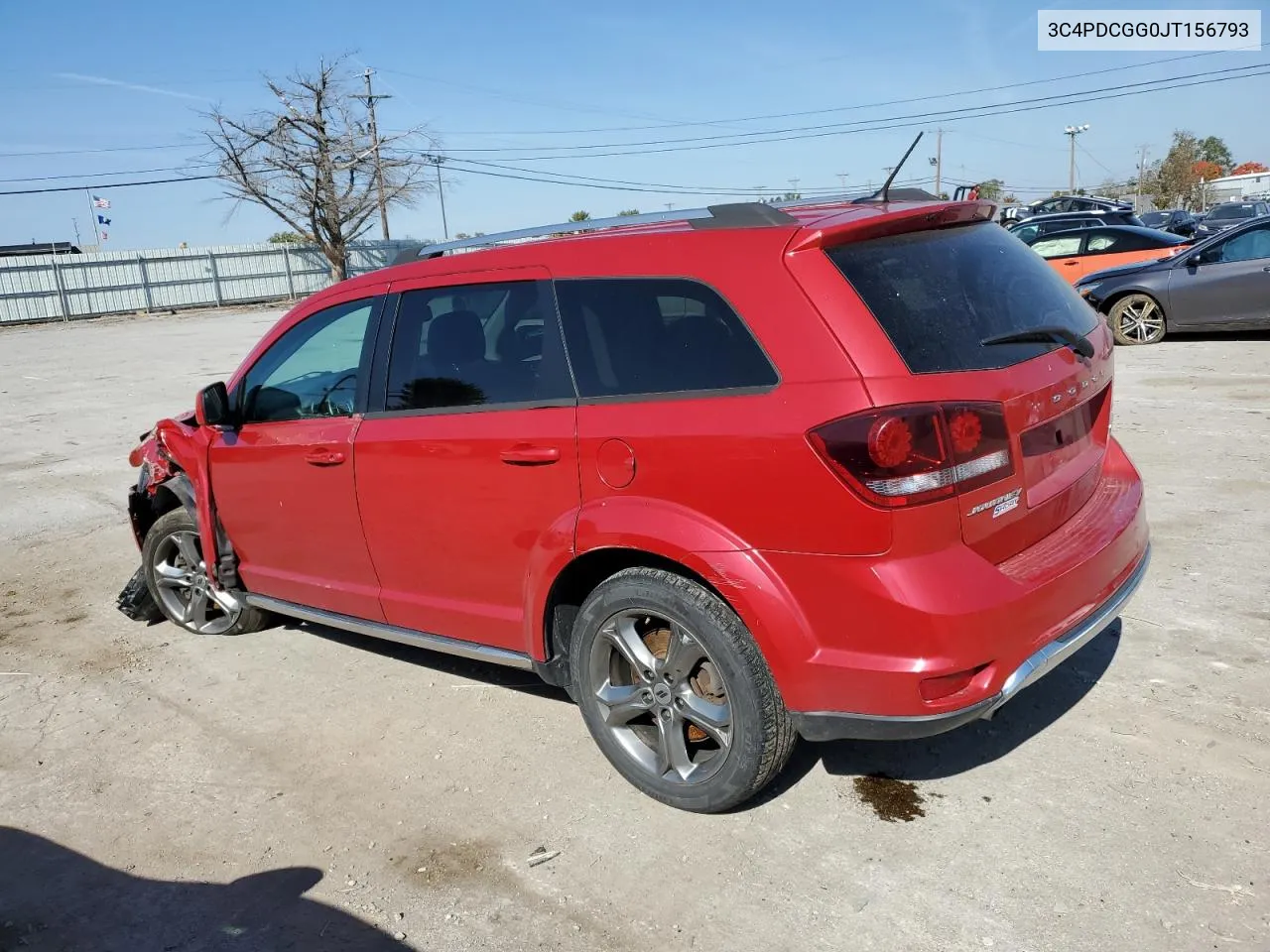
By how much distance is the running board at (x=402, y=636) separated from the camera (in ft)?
12.2

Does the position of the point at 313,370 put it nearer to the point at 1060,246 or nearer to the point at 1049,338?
the point at 1049,338

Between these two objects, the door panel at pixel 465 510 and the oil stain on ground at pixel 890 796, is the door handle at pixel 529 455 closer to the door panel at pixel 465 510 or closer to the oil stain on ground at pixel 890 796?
the door panel at pixel 465 510

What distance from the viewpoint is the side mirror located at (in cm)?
452

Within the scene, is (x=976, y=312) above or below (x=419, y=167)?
below

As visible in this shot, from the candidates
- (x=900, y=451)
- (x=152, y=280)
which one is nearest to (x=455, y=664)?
(x=900, y=451)

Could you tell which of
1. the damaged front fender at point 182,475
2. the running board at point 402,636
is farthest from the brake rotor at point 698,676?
the damaged front fender at point 182,475

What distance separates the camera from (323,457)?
4.07m

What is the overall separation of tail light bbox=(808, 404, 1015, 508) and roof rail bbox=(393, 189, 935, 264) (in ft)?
2.40

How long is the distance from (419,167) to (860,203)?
1984 inches

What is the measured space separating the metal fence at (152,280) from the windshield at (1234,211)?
27596mm

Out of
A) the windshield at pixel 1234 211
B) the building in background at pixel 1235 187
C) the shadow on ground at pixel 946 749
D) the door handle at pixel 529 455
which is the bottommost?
the shadow on ground at pixel 946 749

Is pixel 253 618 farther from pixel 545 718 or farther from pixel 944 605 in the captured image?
pixel 944 605

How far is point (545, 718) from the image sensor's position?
400 centimetres

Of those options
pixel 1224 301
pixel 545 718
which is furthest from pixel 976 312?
pixel 1224 301
